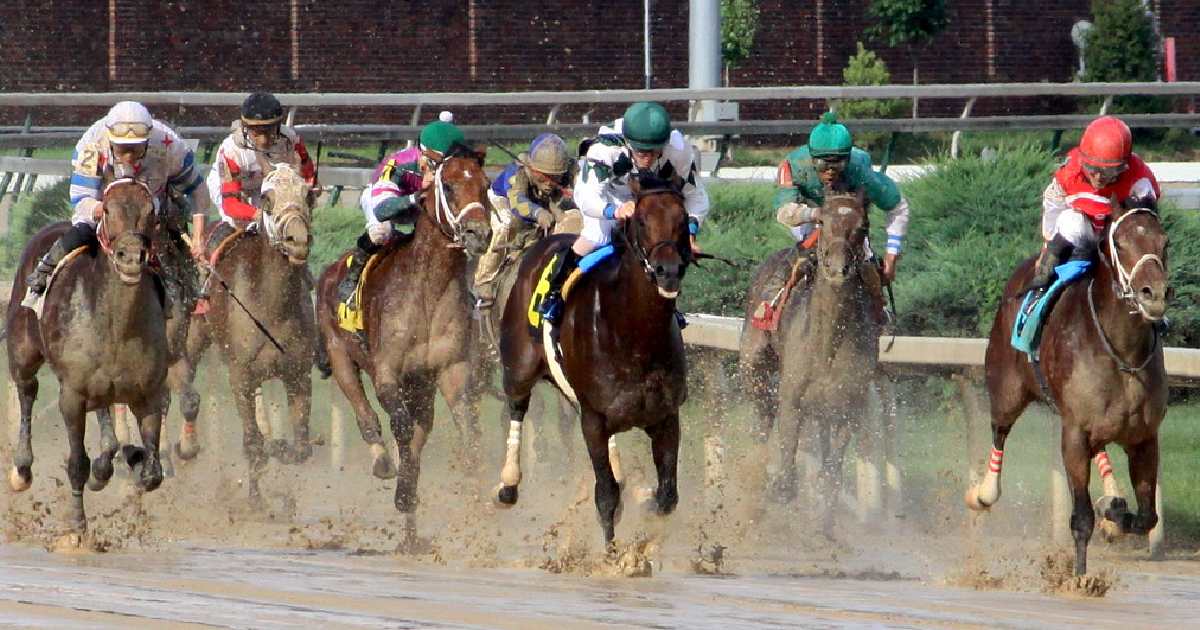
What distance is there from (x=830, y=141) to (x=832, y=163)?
0.15 m

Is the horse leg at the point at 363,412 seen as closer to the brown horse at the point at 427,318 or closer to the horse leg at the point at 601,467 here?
the brown horse at the point at 427,318

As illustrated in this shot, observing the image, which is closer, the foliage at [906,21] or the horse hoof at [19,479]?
the horse hoof at [19,479]

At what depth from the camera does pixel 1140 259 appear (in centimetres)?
973

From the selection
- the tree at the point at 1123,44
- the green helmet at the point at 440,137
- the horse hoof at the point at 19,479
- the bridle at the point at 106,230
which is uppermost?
the tree at the point at 1123,44

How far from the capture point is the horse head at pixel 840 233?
Result: 11.9 m

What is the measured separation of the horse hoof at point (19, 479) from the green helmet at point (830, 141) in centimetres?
422

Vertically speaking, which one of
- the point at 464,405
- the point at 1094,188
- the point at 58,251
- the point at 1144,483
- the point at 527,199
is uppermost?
the point at 527,199

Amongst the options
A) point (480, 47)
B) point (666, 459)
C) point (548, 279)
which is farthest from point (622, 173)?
point (480, 47)

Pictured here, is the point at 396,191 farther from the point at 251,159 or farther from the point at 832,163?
the point at 832,163

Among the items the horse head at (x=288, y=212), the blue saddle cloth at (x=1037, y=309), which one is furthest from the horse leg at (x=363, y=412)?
the blue saddle cloth at (x=1037, y=309)

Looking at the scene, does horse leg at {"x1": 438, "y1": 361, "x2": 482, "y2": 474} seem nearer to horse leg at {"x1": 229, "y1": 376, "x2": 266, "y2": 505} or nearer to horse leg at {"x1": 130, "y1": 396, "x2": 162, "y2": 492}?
horse leg at {"x1": 229, "y1": 376, "x2": 266, "y2": 505}

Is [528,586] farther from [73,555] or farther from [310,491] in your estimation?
[310,491]

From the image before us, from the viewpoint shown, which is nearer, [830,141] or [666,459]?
[666,459]

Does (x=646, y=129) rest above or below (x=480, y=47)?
below
